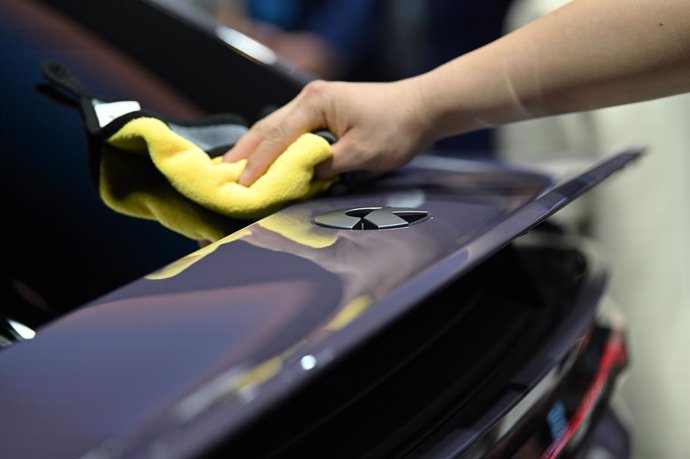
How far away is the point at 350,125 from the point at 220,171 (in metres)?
0.13

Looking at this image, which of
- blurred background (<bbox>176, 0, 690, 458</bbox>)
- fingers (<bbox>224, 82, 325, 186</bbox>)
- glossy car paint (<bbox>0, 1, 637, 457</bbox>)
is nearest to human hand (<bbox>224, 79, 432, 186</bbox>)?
fingers (<bbox>224, 82, 325, 186</bbox>)

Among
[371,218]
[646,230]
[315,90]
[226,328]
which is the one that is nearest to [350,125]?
[315,90]

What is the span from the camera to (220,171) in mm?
676

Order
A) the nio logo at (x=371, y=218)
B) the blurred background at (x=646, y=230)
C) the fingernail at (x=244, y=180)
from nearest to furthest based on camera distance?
the nio logo at (x=371, y=218), the fingernail at (x=244, y=180), the blurred background at (x=646, y=230)

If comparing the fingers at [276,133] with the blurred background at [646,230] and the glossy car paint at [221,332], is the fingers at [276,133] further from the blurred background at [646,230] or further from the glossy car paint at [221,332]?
the blurred background at [646,230]

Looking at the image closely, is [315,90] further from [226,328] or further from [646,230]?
[646,230]

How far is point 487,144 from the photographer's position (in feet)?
8.05

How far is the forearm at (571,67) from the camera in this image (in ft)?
2.05

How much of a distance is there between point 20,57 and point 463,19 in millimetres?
1679

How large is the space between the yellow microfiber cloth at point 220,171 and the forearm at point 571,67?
0.13 m

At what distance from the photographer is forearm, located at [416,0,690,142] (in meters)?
0.62

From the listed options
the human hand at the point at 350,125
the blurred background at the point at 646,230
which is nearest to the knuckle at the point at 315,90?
the human hand at the point at 350,125

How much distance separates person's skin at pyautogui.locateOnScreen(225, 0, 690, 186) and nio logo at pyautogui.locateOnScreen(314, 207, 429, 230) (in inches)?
4.1

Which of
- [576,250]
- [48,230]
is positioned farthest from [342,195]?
[576,250]
